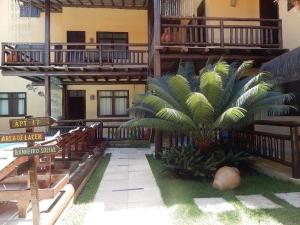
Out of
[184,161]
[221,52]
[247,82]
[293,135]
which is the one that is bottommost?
[184,161]

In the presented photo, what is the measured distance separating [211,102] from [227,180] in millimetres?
1835

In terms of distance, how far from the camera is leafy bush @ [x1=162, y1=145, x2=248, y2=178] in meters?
7.76

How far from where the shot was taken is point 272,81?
8.38 m

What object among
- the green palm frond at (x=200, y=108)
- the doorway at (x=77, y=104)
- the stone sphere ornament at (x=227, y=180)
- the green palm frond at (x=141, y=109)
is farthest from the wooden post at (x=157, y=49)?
the doorway at (x=77, y=104)

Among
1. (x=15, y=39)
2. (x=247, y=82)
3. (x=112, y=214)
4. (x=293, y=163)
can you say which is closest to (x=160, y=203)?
(x=112, y=214)

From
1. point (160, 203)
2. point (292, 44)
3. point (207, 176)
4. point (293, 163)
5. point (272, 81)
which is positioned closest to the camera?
point (160, 203)

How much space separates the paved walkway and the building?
4.88 meters

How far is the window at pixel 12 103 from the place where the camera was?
21.7m

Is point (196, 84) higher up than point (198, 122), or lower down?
higher up

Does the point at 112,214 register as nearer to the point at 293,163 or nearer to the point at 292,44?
the point at 293,163

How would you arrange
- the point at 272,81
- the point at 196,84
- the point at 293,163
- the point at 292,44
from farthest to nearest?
the point at 292,44
the point at 196,84
the point at 272,81
the point at 293,163

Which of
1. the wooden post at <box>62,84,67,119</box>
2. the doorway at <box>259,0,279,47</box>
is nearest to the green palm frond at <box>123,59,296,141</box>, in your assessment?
the doorway at <box>259,0,279,47</box>

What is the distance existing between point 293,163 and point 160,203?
2892mm

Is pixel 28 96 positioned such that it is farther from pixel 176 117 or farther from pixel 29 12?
pixel 176 117
